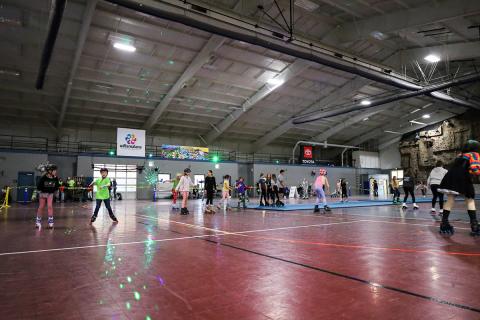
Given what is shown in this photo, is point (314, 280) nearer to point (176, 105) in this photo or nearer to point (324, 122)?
point (176, 105)

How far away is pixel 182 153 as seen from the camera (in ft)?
96.0

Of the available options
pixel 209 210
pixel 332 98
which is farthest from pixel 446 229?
pixel 332 98

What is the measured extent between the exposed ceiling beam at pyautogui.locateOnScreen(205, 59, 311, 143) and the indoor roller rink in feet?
0.70

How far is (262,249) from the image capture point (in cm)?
485

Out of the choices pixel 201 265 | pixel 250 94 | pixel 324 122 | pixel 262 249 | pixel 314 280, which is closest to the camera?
pixel 314 280

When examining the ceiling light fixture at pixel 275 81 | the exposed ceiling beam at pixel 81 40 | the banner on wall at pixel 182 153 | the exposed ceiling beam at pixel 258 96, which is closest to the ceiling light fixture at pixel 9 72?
the exposed ceiling beam at pixel 81 40

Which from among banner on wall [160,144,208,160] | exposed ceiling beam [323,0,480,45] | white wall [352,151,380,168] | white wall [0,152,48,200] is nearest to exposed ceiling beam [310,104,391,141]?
white wall [352,151,380,168]

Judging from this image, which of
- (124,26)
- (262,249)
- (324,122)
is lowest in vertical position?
(262,249)

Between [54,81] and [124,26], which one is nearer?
[124,26]

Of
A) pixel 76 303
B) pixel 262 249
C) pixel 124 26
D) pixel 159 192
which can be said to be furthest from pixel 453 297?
pixel 159 192

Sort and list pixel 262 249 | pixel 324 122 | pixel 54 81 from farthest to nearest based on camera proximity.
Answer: pixel 324 122 < pixel 54 81 < pixel 262 249

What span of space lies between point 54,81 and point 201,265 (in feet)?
73.2

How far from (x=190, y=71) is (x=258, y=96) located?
23.0 feet

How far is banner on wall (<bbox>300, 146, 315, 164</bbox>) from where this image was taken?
114ft
